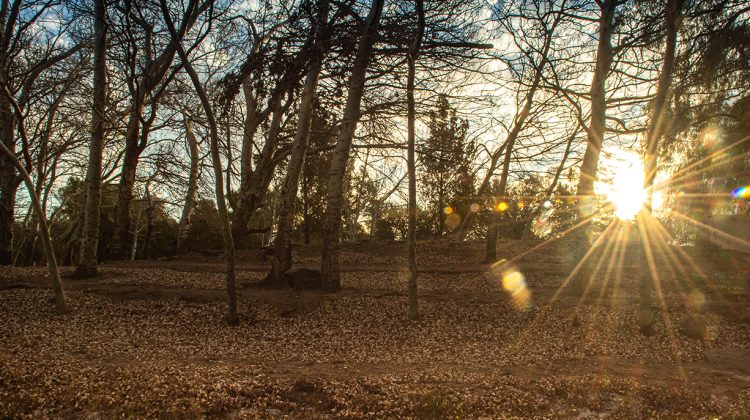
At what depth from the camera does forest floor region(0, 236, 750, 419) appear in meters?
4.66

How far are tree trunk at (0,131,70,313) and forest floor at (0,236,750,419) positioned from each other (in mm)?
283

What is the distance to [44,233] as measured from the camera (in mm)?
7457

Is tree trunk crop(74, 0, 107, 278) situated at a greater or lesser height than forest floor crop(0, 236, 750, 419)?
greater

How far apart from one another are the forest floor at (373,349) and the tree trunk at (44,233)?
0.28 m

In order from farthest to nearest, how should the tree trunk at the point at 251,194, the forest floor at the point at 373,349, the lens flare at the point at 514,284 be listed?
the tree trunk at the point at 251,194 < the lens flare at the point at 514,284 < the forest floor at the point at 373,349

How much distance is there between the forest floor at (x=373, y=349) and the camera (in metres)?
4.66

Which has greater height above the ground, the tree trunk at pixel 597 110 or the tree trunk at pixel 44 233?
the tree trunk at pixel 597 110

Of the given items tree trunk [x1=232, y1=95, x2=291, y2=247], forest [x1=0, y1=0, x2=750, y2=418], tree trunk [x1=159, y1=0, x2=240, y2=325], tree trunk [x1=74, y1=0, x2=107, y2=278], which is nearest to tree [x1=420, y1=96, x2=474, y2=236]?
forest [x1=0, y1=0, x2=750, y2=418]

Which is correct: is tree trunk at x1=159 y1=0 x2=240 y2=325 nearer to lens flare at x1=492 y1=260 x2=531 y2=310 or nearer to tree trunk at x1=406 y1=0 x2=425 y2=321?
tree trunk at x1=406 y1=0 x2=425 y2=321

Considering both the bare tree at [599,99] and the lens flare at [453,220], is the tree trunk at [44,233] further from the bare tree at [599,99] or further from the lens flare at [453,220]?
the lens flare at [453,220]

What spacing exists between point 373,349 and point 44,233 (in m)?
5.91

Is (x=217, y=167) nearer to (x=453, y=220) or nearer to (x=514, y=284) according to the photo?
(x=514, y=284)

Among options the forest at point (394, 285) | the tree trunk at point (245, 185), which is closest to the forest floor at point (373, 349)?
the forest at point (394, 285)

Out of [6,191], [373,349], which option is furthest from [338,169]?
[6,191]
